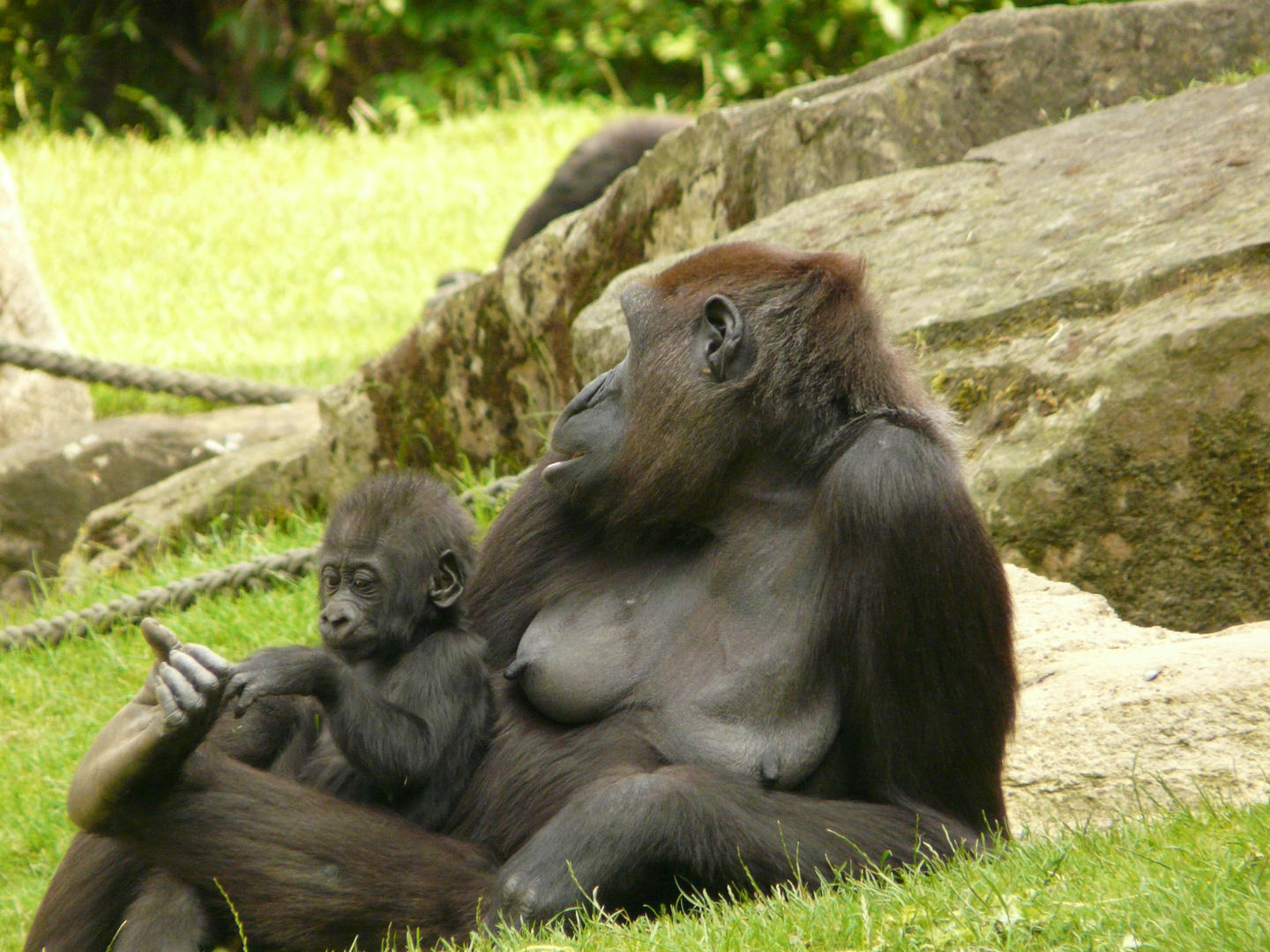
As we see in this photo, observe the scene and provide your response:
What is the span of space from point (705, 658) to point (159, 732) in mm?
1178

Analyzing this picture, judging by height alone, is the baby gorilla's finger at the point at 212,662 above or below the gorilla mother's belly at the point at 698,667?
above

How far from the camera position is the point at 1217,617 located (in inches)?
185

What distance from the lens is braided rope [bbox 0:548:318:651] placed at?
6.11 m

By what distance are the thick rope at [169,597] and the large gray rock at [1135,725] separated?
2.63m

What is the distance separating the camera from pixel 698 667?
Answer: 3344mm

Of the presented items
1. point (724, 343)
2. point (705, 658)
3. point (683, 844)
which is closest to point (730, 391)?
point (724, 343)

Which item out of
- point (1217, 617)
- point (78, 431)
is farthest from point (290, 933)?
point (78, 431)

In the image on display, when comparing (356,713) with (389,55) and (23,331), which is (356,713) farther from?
(389,55)

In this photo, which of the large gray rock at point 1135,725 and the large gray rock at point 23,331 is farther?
the large gray rock at point 23,331

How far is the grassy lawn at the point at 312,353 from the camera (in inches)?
102

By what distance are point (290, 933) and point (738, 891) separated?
0.95 meters

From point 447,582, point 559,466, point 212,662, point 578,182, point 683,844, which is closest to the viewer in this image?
point 683,844

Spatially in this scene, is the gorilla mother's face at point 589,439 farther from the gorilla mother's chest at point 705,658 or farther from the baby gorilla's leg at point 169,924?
the baby gorilla's leg at point 169,924

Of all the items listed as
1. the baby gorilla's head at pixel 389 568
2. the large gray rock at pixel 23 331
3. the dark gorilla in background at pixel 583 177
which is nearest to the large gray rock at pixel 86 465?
the large gray rock at pixel 23 331
